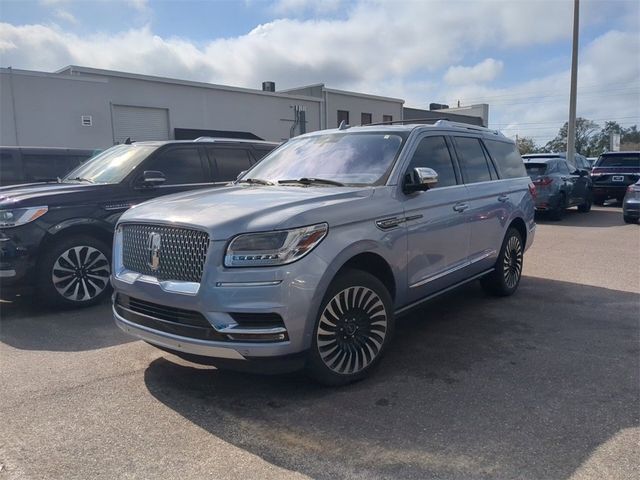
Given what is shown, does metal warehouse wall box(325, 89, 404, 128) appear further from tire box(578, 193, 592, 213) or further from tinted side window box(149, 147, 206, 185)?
tinted side window box(149, 147, 206, 185)

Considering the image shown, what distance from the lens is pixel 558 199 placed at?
14.1 m

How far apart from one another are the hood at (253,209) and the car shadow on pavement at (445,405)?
1.22 metres

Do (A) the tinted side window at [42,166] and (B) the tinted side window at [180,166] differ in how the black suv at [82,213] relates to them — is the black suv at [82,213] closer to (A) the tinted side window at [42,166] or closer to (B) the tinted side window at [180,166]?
(B) the tinted side window at [180,166]

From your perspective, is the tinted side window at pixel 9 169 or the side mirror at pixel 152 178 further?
the tinted side window at pixel 9 169

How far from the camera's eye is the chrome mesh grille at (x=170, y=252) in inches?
137

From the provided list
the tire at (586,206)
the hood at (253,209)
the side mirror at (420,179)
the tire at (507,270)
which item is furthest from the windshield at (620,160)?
the hood at (253,209)

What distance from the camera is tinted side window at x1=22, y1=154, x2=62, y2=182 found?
29.0 feet

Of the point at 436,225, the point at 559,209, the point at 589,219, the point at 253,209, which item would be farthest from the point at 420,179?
the point at 589,219

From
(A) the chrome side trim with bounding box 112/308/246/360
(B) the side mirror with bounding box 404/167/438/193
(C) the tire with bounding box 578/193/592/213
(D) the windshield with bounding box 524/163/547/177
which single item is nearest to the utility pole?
(C) the tire with bounding box 578/193/592/213

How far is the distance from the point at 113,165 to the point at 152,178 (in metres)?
1.01

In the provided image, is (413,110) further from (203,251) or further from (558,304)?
(203,251)

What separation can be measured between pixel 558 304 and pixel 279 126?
74.0 ft

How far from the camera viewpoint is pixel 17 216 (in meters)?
5.67

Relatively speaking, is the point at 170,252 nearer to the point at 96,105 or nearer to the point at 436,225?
the point at 436,225
